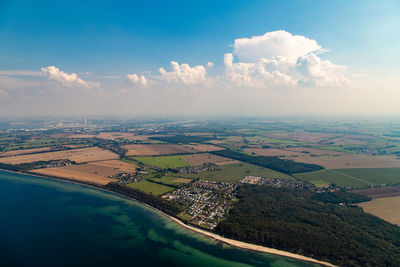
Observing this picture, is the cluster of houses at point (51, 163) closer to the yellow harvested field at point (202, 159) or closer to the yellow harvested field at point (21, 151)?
the yellow harvested field at point (21, 151)

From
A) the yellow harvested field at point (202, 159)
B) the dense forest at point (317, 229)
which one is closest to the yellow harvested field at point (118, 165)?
the yellow harvested field at point (202, 159)

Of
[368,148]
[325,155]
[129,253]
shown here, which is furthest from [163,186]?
[368,148]

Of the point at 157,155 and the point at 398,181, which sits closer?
the point at 398,181

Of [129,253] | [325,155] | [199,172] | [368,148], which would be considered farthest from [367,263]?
[368,148]

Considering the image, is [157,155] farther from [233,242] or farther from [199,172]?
[233,242]

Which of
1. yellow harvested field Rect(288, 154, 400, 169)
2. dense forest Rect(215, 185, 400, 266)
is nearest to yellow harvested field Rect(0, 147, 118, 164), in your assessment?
dense forest Rect(215, 185, 400, 266)

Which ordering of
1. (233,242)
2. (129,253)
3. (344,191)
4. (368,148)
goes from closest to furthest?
(129,253) < (233,242) < (344,191) < (368,148)

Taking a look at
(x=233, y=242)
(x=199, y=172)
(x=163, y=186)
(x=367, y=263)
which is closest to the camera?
(x=367, y=263)
